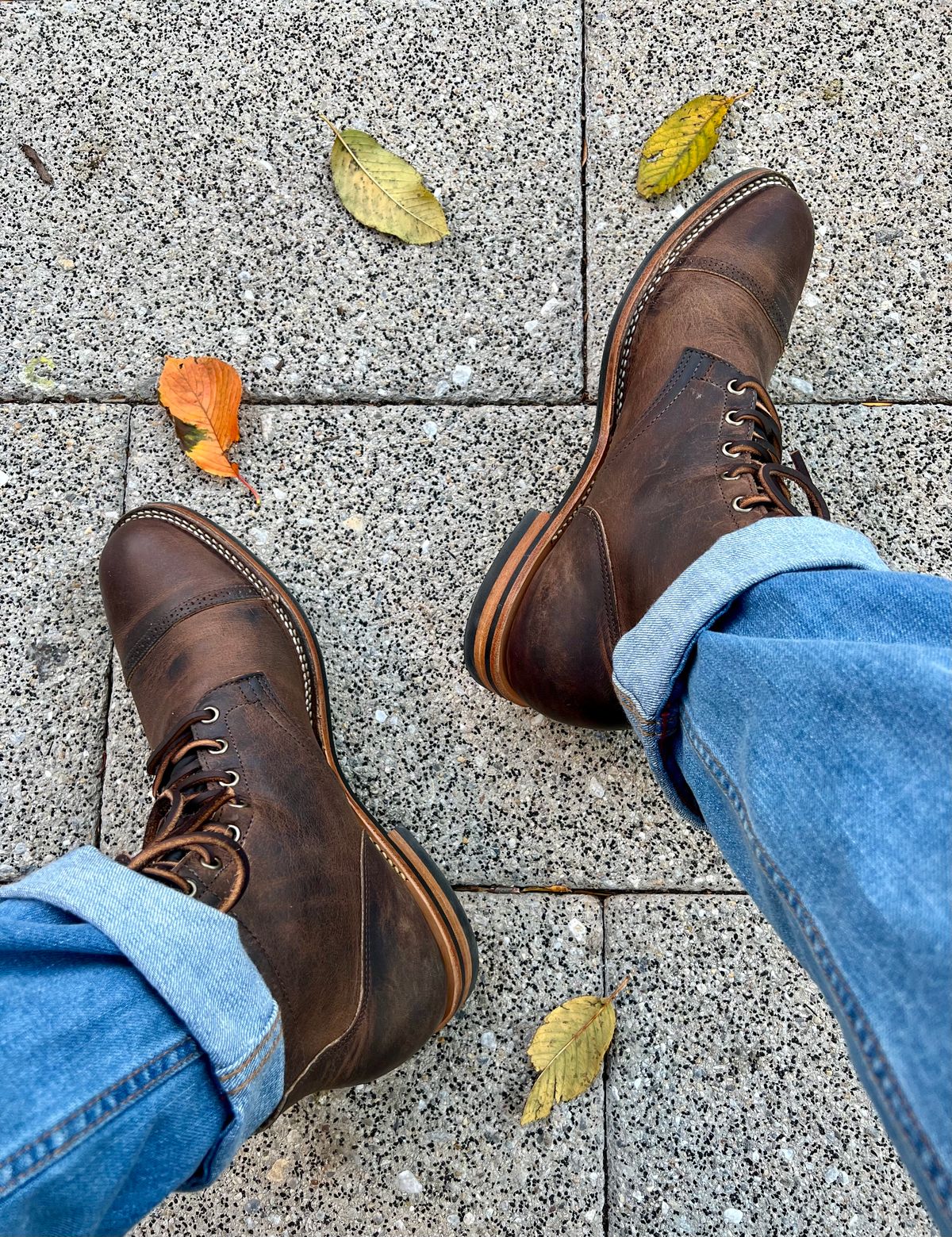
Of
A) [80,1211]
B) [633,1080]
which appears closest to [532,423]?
[633,1080]

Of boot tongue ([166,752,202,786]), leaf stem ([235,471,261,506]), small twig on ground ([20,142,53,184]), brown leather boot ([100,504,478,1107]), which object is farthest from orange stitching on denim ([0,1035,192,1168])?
small twig on ground ([20,142,53,184])

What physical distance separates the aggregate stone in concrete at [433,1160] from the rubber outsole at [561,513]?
62 cm

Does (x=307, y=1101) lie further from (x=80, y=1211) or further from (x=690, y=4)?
(x=690, y=4)

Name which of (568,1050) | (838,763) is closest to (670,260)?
(838,763)

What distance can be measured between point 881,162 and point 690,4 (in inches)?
20.2

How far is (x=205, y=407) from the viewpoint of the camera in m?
1.63

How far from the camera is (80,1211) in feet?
2.84

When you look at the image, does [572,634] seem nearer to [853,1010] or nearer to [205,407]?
[853,1010]

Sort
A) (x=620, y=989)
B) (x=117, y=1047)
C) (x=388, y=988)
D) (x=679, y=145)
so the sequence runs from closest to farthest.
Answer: (x=117, y=1047)
(x=388, y=988)
(x=620, y=989)
(x=679, y=145)

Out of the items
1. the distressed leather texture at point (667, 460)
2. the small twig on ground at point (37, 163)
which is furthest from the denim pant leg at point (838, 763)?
the small twig on ground at point (37, 163)

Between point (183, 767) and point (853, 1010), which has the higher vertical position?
point (853, 1010)

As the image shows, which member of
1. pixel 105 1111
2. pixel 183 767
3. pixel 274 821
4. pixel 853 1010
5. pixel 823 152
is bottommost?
pixel 183 767

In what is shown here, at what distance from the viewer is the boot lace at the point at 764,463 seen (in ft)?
4.24

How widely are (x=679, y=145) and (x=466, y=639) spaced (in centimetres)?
110
